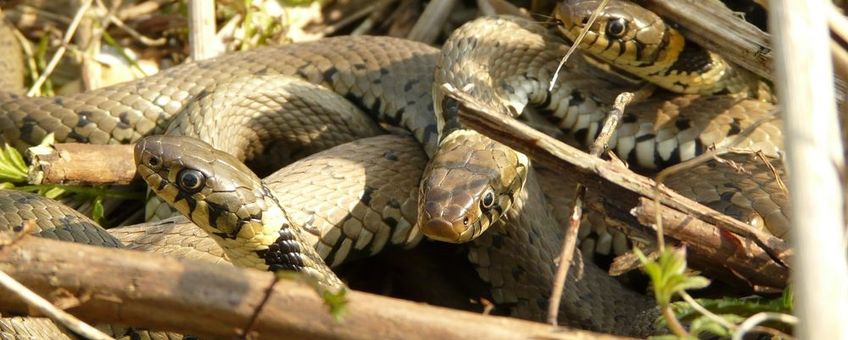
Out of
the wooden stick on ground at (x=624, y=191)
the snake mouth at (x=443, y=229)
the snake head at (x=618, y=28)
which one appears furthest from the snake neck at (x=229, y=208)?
the snake head at (x=618, y=28)

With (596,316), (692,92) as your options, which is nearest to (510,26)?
(692,92)

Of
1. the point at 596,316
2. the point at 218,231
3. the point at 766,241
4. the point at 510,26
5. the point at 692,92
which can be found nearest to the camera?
the point at 766,241

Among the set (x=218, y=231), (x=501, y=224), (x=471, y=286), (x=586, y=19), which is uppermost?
(x=586, y=19)

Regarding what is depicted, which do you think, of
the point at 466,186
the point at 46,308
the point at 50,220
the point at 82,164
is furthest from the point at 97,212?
the point at 46,308

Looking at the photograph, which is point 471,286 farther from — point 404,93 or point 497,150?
point 404,93

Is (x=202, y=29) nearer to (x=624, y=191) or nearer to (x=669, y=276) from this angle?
(x=624, y=191)

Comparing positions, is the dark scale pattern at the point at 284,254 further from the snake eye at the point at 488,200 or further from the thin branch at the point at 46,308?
the thin branch at the point at 46,308

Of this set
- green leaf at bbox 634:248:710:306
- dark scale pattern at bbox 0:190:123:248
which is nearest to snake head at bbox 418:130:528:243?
dark scale pattern at bbox 0:190:123:248

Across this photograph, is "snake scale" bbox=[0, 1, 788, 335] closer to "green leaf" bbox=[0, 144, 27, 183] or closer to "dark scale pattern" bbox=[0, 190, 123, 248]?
"green leaf" bbox=[0, 144, 27, 183]
